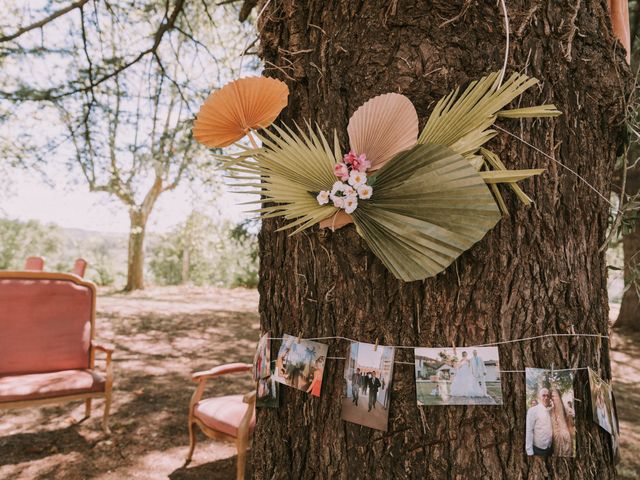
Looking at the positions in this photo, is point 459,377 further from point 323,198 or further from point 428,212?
point 323,198

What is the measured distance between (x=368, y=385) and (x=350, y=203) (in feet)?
1.31

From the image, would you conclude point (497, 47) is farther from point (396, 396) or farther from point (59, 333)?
point (59, 333)

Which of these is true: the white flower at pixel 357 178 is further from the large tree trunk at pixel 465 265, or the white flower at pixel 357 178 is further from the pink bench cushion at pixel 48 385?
the pink bench cushion at pixel 48 385

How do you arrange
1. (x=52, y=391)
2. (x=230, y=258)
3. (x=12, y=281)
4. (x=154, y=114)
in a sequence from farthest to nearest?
(x=230, y=258) → (x=154, y=114) → (x=12, y=281) → (x=52, y=391)

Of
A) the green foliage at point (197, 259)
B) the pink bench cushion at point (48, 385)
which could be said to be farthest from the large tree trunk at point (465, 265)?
the green foliage at point (197, 259)

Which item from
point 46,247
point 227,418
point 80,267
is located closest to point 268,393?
point 227,418

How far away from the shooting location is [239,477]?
8.31ft

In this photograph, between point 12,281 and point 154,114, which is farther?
point 154,114

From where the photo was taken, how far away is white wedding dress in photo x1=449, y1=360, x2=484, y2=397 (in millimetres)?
954

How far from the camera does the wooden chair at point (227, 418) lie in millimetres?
2580

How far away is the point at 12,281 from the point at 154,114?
2.52 meters

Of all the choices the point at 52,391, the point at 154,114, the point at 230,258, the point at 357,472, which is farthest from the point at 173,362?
the point at 230,258

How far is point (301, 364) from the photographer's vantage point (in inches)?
43.1

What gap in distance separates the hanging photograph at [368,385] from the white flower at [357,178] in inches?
14.0
